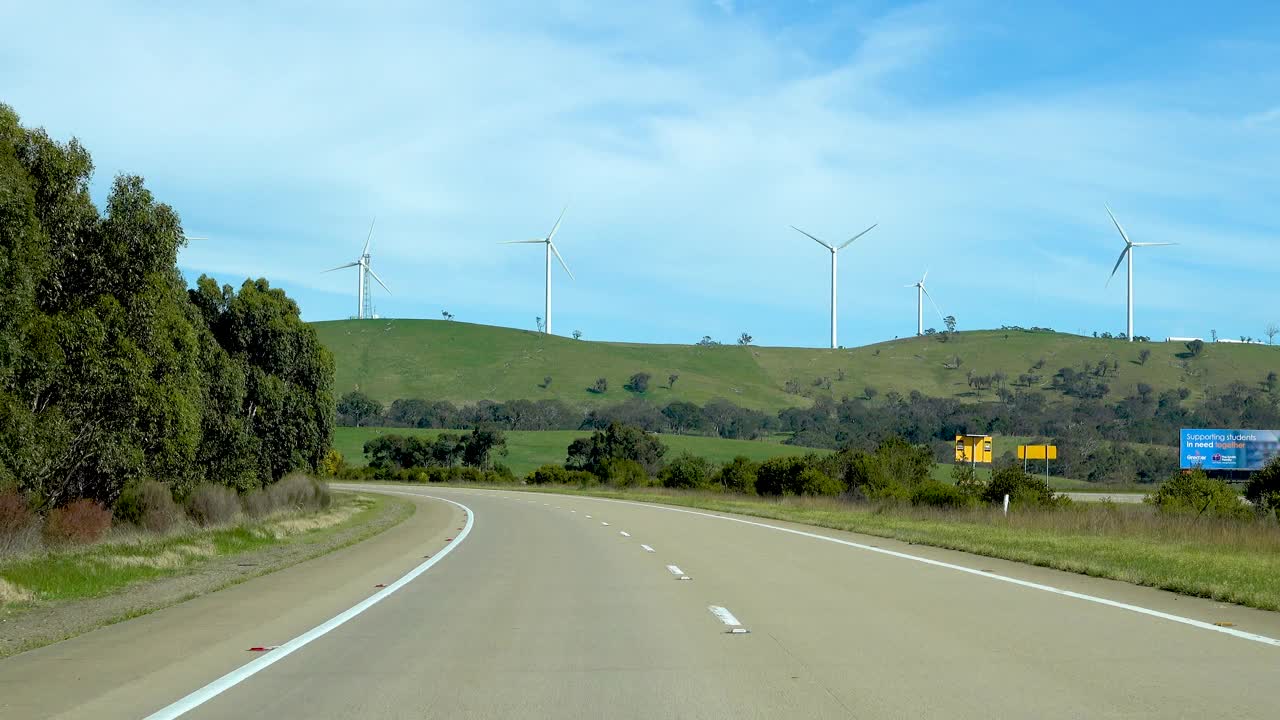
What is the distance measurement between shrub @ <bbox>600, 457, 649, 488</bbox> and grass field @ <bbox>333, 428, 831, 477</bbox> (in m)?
30.0

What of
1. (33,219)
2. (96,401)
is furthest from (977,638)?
(96,401)

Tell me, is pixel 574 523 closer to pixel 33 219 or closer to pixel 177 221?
pixel 177 221

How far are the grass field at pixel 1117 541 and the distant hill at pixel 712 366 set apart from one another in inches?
5294

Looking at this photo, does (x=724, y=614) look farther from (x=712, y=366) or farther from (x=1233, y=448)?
(x=712, y=366)

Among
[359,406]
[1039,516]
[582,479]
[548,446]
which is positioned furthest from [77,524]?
[359,406]

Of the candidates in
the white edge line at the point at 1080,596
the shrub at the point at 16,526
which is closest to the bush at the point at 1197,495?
the white edge line at the point at 1080,596

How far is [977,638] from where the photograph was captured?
417 inches

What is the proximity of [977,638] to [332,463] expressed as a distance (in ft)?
347

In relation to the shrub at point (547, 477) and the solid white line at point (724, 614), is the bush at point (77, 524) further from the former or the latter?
the shrub at point (547, 477)

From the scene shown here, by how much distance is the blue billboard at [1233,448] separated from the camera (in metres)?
90.1

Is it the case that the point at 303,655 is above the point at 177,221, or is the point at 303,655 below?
below

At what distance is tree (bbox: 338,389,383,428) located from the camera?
157625 millimetres

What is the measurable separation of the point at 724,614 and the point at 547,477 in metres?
90.8

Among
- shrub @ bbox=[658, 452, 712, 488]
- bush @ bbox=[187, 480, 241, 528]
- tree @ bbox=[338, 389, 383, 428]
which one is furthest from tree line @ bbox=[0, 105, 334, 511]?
tree @ bbox=[338, 389, 383, 428]
